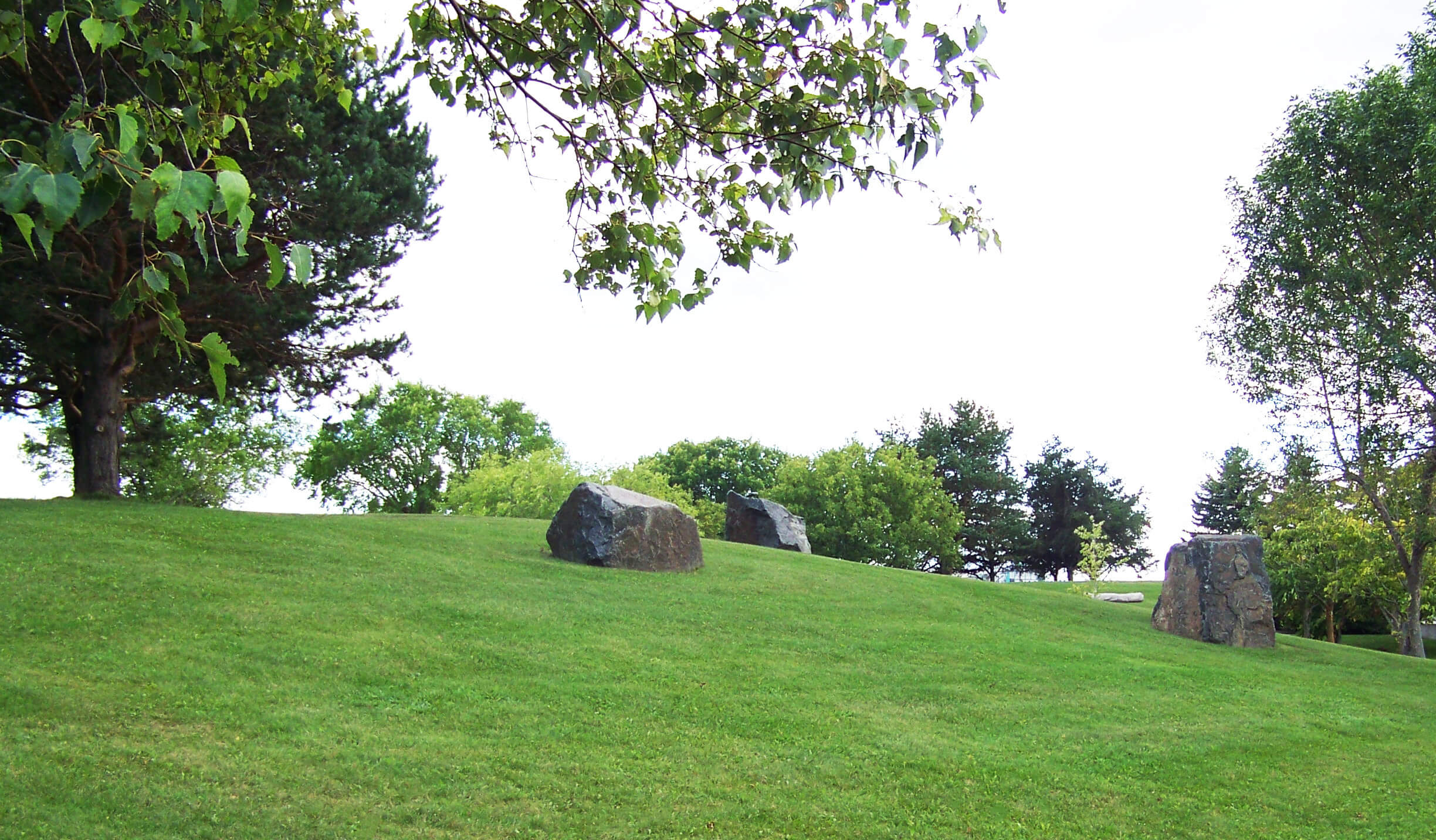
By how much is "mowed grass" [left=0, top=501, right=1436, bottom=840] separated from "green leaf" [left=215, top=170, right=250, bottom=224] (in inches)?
296

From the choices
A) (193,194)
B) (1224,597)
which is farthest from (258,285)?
(1224,597)

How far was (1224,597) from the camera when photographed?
23.5m

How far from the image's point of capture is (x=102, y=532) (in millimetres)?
17688

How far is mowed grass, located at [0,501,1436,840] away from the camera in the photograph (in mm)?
9602

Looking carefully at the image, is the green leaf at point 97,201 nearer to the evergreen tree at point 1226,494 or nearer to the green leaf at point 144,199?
the green leaf at point 144,199

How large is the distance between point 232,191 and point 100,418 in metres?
22.9

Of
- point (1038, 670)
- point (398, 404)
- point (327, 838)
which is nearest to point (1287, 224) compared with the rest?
point (1038, 670)

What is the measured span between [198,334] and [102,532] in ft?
22.6

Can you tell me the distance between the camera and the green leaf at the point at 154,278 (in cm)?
420

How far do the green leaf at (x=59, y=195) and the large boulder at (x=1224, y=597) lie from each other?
25396mm

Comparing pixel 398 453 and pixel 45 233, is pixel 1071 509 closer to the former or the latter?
pixel 398 453

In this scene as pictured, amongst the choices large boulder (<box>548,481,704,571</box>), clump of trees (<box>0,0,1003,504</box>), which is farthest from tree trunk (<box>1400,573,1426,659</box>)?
clump of trees (<box>0,0,1003,504</box>)

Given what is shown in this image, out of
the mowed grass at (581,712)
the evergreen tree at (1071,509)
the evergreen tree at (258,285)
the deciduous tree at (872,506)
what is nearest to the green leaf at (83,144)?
the mowed grass at (581,712)

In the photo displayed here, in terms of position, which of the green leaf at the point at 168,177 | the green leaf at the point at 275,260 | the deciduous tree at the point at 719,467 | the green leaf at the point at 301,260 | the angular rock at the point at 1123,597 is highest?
the deciduous tree at the point at 719,467
